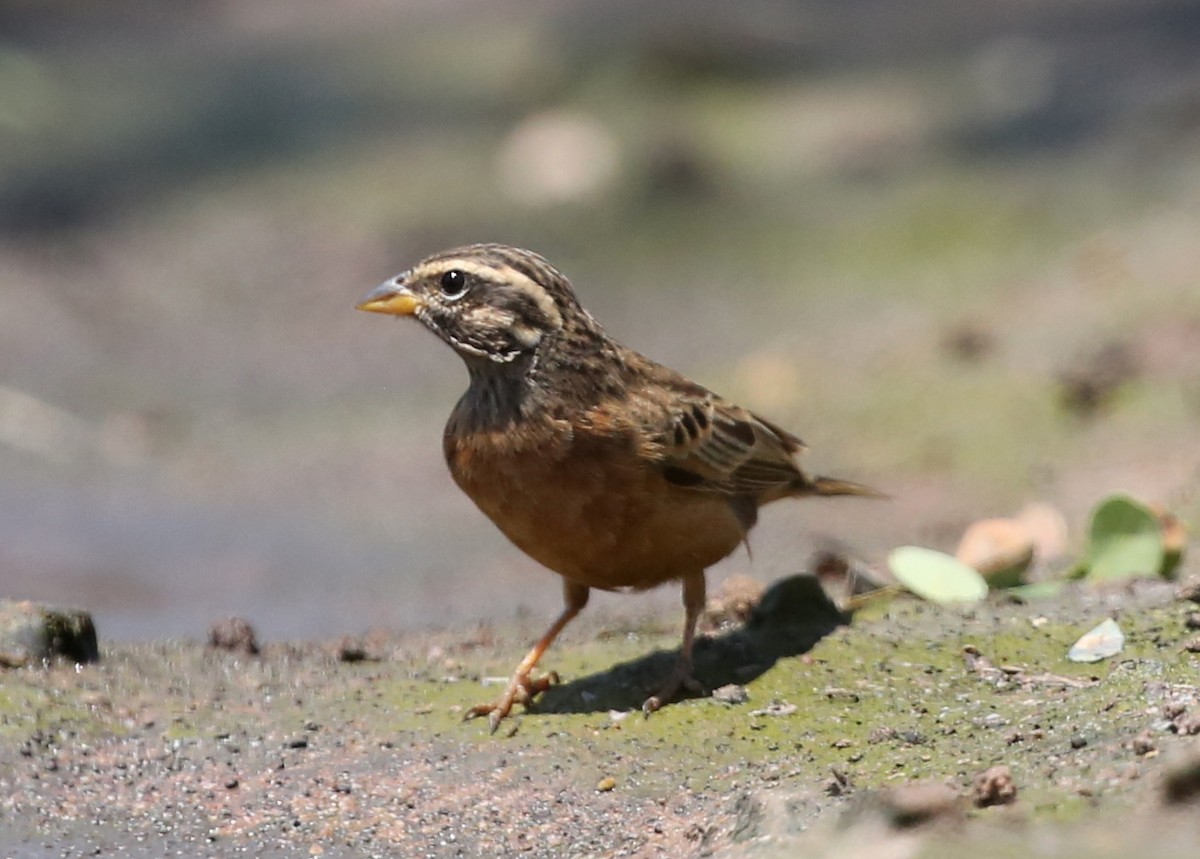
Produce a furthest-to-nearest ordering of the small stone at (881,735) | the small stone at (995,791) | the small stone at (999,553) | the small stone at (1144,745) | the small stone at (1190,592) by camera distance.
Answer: the small stone at (999,553), the small stone at (1190,592), the small stone at (881,735), the small stone at (1144,745), the small stone at (995,791)

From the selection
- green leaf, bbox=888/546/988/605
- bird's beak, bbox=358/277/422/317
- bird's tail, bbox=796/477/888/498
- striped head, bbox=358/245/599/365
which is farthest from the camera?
bird's tail, bbox=796/477/888/498

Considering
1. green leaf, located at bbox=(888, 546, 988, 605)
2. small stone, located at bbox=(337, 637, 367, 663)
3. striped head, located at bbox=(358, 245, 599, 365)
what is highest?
striped head, located at bbox=(358, 245, 599, 365)

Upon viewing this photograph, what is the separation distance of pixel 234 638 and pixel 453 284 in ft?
5.57

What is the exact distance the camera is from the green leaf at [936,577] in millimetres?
6852

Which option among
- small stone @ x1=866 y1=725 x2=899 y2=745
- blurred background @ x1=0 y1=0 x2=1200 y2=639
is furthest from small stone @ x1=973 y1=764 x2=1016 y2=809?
blurred background @ x1=0 y1=0 x2=1200 y2=639

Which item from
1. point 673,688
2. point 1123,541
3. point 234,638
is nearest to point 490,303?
point 673,688

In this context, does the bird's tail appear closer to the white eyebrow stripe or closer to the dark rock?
the white eyebrow stripe

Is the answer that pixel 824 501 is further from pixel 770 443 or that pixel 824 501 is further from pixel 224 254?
pixel 224 254

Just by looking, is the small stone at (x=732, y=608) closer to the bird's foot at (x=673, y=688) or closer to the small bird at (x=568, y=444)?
the small bird at (x=568, y=444)

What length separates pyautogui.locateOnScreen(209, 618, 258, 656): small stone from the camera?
6980 mm

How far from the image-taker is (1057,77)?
60.1 ft

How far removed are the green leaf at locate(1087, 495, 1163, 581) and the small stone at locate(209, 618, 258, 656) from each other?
3208mm

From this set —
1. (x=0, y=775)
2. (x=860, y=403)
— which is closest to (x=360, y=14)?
(x=860, y=403)

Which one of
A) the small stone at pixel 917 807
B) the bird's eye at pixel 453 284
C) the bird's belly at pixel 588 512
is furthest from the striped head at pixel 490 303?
the small stone at pixel 917 807
